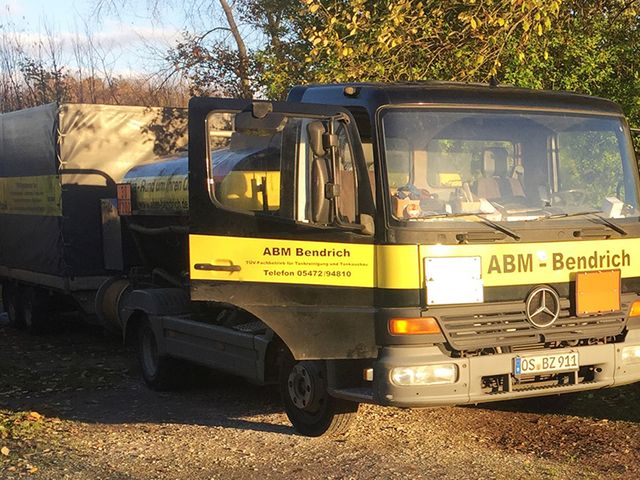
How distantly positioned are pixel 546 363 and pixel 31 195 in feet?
26.0

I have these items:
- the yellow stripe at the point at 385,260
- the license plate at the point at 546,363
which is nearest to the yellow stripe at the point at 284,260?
the yellow stripe at the point at 385,260

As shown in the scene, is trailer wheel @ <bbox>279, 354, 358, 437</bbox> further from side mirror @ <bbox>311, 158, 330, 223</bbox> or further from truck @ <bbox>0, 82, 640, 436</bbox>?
side mirror @ <bbox>311, 158, 330, 223</bbox>

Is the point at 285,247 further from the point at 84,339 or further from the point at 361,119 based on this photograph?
the point at 84,339

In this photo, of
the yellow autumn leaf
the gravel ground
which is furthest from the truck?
the yellow autumn leaf

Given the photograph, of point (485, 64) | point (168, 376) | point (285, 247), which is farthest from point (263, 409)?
point (485, 64)

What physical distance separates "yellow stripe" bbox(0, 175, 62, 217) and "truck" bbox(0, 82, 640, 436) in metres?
4.70

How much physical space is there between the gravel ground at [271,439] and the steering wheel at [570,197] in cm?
171

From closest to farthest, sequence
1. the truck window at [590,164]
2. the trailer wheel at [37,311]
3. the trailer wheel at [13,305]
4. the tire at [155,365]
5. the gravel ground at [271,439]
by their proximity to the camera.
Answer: the gravel ground at [271,439] → the truck window at [590,164] → the tire at [155,365] → the trailer wheel at [37,311] → the trailer wheel at [13,305]

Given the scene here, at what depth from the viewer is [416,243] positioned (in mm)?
6262

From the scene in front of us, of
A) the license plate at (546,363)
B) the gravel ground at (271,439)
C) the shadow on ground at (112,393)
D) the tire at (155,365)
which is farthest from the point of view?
the tire at (155,365)

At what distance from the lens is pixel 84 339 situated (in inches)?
506

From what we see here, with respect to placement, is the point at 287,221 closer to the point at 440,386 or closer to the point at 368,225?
the point at 368,225

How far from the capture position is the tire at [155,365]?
29.7ft

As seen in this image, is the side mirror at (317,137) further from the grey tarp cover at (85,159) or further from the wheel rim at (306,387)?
the grey tarp cover at (85,159)
